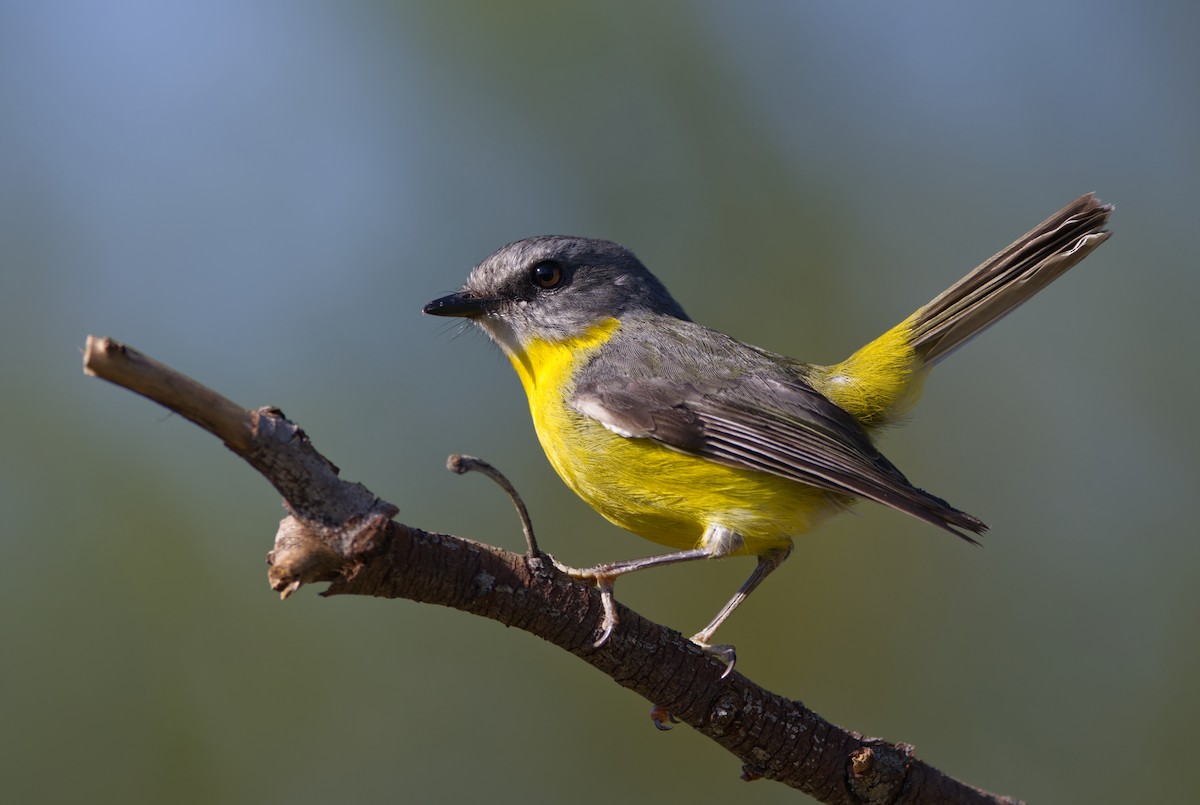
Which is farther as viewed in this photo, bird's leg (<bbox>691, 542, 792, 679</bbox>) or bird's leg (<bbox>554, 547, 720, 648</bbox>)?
bird's leg (<bbox>691, 542, 792, 679</bbox>)

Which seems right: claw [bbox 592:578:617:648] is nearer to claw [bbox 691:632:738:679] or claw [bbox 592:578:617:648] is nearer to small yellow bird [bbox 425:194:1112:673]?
small yellow bird [bbox 425:194:1112:673]

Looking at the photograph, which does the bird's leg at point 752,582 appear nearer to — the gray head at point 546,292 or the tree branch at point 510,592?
the tree branch at point 510,592

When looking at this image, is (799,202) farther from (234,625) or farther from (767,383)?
(234,625)

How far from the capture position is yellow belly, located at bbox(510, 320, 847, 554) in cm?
355

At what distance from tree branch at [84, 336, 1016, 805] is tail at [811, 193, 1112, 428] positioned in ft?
5.07

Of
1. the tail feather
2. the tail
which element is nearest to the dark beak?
the tail

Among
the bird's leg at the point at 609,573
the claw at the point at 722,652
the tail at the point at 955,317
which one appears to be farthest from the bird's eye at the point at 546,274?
the claw at the point at 722,652

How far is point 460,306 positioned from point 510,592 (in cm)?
200

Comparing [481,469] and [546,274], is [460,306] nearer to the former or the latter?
[546,274]

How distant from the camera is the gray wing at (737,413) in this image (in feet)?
11.3

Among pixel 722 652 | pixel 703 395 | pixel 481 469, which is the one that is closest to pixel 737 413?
pixel 703 395

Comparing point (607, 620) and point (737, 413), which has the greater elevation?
point (737, 413)

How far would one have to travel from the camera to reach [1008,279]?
413 centimetres

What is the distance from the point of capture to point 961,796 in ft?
10.6
